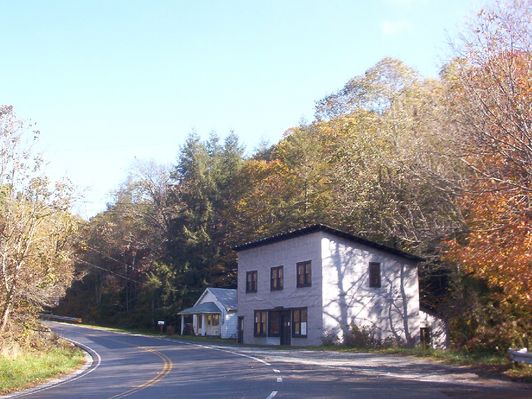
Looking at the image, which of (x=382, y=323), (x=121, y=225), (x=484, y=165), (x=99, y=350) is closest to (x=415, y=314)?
(x=382, y=323)

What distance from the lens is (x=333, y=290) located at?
42281mm

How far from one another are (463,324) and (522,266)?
14504 mm

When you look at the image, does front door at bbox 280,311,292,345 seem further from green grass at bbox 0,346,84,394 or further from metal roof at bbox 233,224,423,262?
green grass at bbox 0,346,84,394

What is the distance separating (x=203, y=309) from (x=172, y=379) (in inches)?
1681

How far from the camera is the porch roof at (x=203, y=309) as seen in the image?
2496 inches

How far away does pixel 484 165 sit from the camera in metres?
20.7

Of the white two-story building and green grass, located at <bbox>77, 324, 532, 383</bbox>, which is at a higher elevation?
the white two-story building

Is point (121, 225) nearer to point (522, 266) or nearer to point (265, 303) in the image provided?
point (265, 303)

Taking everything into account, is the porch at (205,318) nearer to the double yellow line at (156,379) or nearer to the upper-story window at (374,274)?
the upper-story window at (374,274)

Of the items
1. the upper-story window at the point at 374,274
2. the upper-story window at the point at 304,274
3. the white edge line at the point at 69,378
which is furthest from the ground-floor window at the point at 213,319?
the white edge line at the point at 69,378

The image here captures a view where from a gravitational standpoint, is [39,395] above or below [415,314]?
below

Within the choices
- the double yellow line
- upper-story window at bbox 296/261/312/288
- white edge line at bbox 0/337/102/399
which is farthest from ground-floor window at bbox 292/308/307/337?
white edge line at bbox 0/337/102/399

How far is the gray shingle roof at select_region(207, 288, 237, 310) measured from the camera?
62.6 metres

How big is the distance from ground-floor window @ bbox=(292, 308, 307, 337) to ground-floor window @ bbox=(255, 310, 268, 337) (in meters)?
3.63
